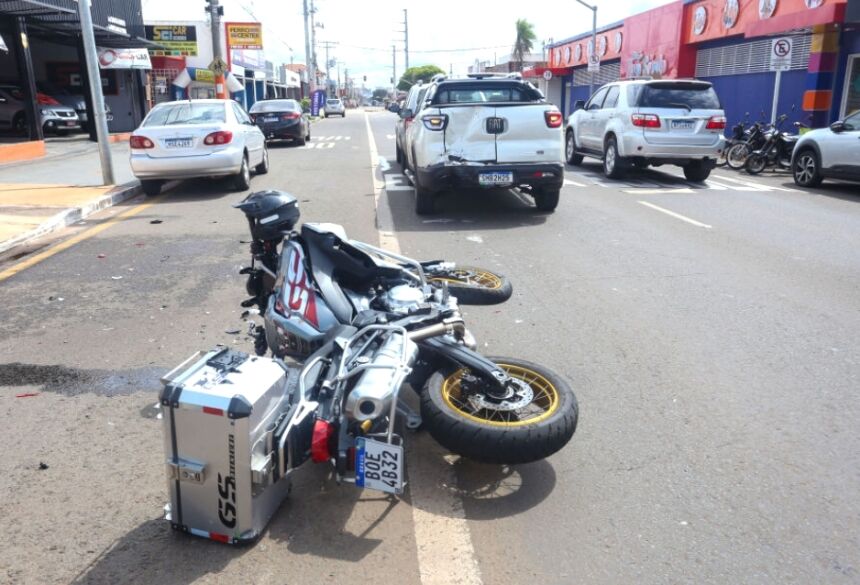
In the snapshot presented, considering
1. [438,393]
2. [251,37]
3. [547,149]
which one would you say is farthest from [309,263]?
[251,37]

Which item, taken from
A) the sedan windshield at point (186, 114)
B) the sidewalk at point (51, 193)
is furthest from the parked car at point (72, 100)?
the sedan windshield at point (186, 114)

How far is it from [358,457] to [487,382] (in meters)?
0.85

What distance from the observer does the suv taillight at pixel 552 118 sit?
9609 millimetres

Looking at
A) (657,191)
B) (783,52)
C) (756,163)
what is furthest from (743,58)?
(657,191)

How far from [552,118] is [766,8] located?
18.2 m

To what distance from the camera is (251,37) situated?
135 feet

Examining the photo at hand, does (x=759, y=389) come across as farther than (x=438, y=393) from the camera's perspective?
Yes

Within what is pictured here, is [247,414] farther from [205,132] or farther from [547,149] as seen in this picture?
[205,132]

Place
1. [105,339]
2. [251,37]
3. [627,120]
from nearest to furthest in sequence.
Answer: [105,339]
[627,120]
[251,37]

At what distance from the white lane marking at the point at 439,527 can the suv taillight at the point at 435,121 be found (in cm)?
651

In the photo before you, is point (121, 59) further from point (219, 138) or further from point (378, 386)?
point (378, 386)

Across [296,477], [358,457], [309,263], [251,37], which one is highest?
[251,37]

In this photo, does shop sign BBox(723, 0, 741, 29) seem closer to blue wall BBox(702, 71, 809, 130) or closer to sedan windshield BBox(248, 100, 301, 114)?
blue wall BBox(702, 71, 809, 130)

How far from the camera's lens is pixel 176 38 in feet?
129
